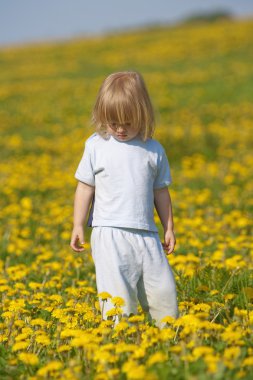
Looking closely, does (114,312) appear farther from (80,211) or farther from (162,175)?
(162,175)

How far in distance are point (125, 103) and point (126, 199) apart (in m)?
0.49

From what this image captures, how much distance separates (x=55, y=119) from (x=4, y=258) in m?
9.61

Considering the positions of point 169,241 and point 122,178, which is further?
point 169,241

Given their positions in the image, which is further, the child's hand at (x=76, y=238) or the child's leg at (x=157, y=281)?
the child's hand at (x=76, y=238)

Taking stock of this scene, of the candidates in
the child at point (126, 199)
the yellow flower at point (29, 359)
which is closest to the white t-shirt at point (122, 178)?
the child at point (126, 199)

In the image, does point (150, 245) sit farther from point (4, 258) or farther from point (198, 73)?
point (198, 73)

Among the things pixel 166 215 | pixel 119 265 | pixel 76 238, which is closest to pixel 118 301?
pixel 119 265

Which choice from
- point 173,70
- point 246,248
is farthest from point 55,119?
point 246,248

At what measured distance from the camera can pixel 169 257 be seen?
16.1 ft

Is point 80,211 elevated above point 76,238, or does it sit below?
above

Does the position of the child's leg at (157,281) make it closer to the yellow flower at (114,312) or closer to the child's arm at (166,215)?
the child's arm at (166,215)

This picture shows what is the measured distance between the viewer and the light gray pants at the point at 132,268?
334 centimetres

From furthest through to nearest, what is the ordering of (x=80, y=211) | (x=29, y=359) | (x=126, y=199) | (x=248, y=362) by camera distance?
(x=80, y=211)
(x=126, y=199)
(x=29, y=359)
(x=248, y=362)

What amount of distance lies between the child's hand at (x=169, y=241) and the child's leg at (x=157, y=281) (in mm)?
155
